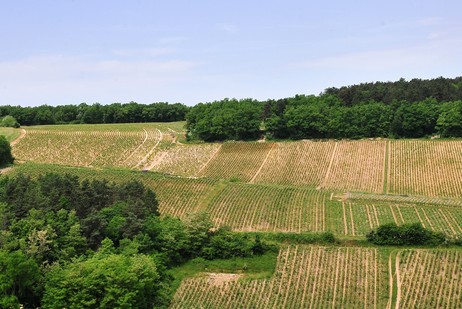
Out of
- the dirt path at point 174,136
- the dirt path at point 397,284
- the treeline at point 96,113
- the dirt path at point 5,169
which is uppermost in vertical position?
the treeline at point 96,113

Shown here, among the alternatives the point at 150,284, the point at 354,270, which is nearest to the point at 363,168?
the point at 354,270

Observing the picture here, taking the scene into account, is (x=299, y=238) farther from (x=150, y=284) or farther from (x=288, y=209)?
(x=150, y=284)

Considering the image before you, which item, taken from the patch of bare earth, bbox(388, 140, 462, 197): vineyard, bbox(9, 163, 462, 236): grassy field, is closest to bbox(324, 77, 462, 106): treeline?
bbox(388, 140, 462, 197): vineyard

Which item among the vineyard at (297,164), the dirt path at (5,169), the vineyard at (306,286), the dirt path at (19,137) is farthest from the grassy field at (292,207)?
the dirt path at (19,137)

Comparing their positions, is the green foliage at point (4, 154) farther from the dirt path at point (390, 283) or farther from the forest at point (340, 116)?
the dirt path at point (390, 283)

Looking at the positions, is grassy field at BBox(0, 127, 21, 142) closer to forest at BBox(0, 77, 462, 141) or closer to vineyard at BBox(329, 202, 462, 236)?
forest at BBox(0, 77, 462, 141)

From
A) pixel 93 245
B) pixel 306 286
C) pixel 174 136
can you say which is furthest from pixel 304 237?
pixel 174 136
